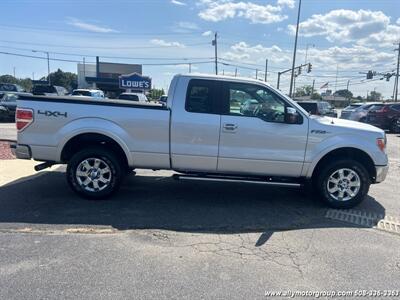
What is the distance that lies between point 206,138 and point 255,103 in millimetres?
952

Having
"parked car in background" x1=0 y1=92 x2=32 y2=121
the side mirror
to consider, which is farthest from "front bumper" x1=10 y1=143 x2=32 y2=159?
"parked car in background" x1=0 y1=92 x2=32 y2=121

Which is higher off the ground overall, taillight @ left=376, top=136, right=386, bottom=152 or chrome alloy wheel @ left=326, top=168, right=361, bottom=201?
taillight @ left=376, top=136, right=386, bottom=152

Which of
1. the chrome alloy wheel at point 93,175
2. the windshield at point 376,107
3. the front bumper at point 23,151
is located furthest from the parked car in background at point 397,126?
the front bumper at point 23,151

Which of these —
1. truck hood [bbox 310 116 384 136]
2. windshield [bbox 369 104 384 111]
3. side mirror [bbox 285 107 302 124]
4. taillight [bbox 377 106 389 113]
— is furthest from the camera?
windshield [bbox 369 104 384 111]

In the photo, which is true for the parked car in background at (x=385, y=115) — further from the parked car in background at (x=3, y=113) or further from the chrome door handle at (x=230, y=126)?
the parked car in background at (x=3, y=113)

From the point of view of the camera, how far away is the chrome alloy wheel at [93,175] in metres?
6.22

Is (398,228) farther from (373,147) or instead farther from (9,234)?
(9,234)

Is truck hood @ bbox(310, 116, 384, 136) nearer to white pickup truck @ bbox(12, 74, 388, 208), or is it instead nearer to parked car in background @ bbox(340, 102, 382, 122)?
white pickup truck @ bbox(12, 74, 388, 208)

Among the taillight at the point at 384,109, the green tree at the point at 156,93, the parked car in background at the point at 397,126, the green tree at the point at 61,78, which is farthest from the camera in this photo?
the green tree at the point at 61,78

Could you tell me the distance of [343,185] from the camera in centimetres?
630

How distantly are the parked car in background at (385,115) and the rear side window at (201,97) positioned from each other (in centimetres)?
1761

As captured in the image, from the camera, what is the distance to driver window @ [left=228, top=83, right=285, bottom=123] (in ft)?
20.2

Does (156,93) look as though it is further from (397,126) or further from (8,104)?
(397,126)

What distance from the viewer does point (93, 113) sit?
20.0 ft
